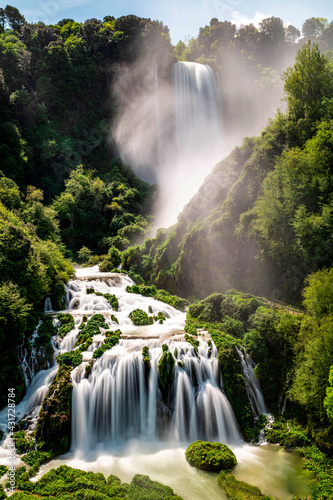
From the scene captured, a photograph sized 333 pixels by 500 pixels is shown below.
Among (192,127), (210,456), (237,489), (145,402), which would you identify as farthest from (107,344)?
(192,127)

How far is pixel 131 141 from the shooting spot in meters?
55.6

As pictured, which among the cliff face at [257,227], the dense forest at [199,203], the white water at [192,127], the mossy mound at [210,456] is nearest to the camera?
the mossy mound at [210,456]

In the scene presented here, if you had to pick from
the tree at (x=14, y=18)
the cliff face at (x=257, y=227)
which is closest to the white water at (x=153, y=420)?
the cliff face at (x=257, y=227)

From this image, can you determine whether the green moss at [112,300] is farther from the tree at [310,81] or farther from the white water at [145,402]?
the tree at [310,81]

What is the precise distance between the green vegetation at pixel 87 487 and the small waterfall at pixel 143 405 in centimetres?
248

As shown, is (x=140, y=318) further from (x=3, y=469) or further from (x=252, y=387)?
(x=3, y=469)

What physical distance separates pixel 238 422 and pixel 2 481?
32.2ft

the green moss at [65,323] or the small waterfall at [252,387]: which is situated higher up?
the green moss at [65,323]

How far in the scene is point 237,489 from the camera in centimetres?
1009

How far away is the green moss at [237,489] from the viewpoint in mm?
9680

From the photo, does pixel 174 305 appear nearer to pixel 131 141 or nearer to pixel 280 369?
pixel 280 369

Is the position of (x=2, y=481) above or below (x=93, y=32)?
below

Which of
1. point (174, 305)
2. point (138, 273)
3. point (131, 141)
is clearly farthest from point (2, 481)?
point (131, 141)

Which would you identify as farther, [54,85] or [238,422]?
[54,85]
